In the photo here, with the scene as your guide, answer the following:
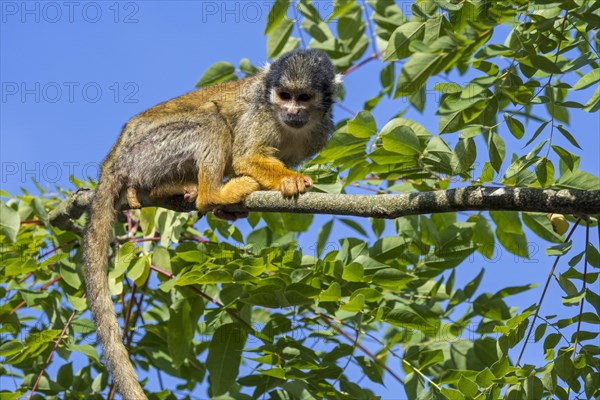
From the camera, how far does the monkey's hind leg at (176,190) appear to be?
6.29m

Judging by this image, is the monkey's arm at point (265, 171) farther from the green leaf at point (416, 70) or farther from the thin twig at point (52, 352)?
the thin twig at point (52, 352)

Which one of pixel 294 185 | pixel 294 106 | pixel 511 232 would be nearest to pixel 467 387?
pixel 511 232

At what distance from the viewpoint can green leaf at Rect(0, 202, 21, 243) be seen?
5.83 m

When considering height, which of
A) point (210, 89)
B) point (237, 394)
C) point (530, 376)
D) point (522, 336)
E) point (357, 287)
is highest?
point (210, 89)

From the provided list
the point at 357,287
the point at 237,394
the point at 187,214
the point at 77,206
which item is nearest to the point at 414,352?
the point at 357,287

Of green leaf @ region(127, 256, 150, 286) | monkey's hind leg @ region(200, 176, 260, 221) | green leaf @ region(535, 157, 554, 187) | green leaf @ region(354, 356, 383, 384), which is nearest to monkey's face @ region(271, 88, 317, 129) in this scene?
monkey's hind leg @ region(200, 176, 260, 221)

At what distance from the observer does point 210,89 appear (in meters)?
7.21

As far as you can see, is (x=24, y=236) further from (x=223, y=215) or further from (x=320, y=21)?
(x=320, y=21)

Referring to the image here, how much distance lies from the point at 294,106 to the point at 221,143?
31.2 inches

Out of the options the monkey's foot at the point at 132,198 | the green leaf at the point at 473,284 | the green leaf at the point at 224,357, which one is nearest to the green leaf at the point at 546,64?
the green leaf at the point at 473,284

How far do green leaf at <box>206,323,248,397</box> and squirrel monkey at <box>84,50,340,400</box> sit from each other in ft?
3.42

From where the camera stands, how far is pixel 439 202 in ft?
14.4

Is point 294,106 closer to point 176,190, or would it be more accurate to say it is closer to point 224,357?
point 176,190

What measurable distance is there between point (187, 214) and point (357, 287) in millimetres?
2128
